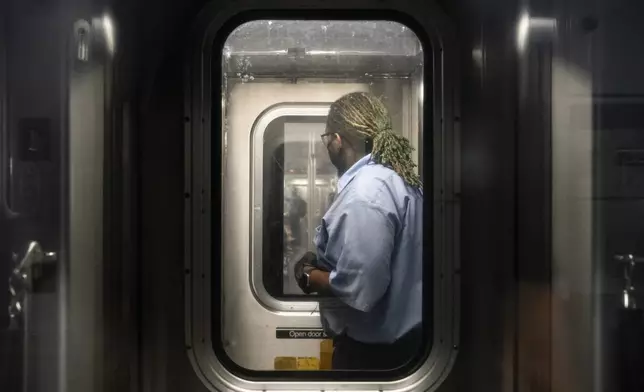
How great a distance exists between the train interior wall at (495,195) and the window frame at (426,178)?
33 mm

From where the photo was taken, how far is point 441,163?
6.39 ft

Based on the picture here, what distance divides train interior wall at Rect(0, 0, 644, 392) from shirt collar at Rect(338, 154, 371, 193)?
0.32m

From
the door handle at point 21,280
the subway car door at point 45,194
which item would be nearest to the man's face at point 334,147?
the subway car door at point 45,194

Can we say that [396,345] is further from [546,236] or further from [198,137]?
[198,137]

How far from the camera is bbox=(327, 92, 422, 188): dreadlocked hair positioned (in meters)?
2.03

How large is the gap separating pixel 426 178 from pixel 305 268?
20.1 inches

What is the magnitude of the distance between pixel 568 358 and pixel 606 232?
36 centimetres

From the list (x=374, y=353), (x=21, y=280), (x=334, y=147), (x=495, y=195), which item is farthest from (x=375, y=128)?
(x=21, y=280)

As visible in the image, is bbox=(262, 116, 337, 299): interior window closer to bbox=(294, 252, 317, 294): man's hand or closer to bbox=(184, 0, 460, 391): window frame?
bbox=(294, 252, 317, 294): man's hand

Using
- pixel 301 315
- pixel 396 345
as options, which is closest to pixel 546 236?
pixel 396 345

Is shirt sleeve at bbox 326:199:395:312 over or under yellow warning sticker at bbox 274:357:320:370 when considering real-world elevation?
over

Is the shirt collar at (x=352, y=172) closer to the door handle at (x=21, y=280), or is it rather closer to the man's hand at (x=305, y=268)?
the man's hand at (x=305, y=268)

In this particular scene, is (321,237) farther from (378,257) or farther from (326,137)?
(326,137)

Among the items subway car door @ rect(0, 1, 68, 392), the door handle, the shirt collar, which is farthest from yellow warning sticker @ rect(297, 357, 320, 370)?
the door handle
